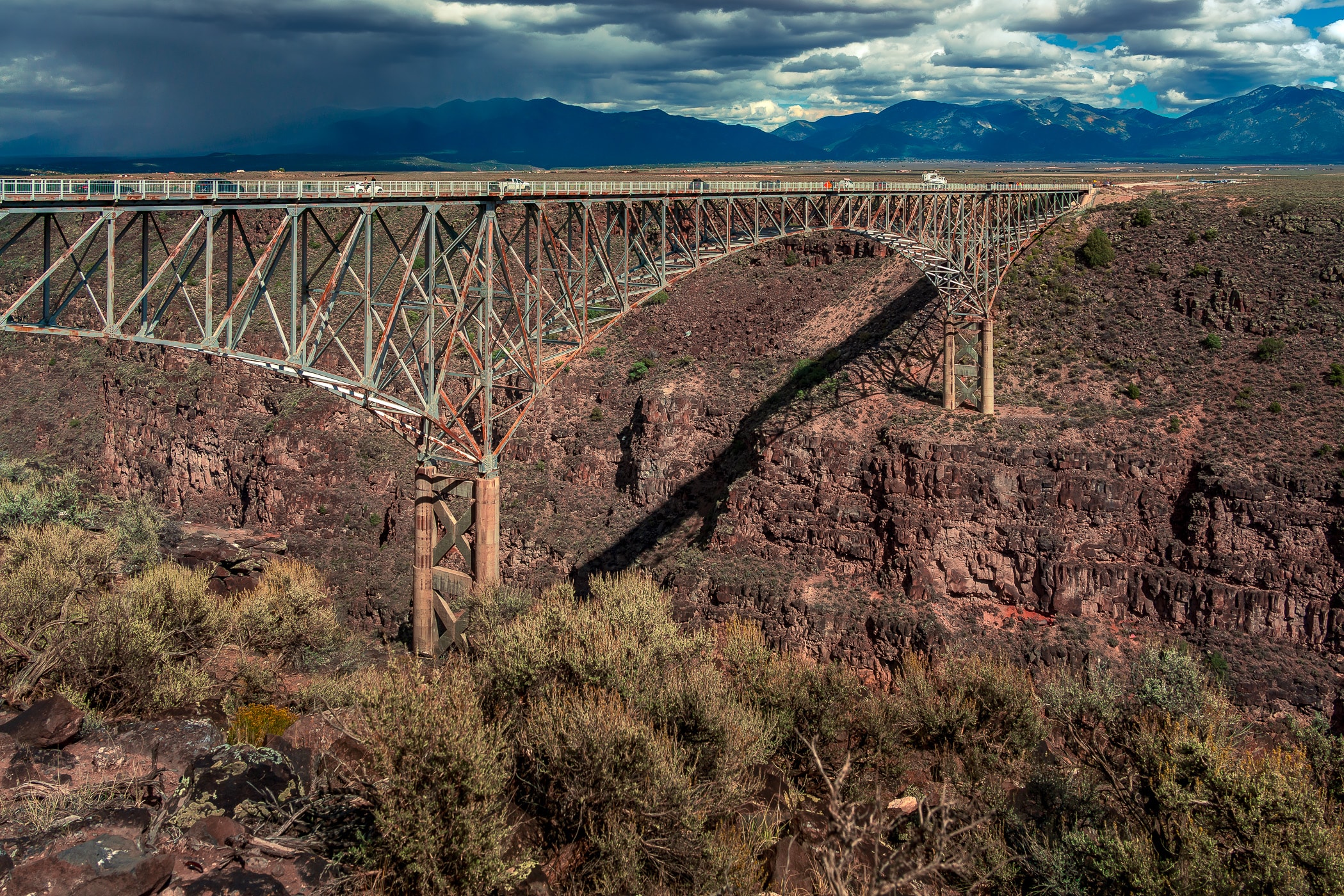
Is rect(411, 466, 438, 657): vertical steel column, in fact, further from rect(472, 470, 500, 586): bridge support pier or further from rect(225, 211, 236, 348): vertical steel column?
rect(225, 211, 236, 348): vertical steel column

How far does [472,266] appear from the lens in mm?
31906

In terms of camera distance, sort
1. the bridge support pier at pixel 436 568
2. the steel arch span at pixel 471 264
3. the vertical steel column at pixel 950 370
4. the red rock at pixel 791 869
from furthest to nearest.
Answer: the vertical steel column at pixel 950 370 < the bridge support pier at pixel 436 568 < the steel arch span at pixel 471 264 < the red rock at pixel 791 869

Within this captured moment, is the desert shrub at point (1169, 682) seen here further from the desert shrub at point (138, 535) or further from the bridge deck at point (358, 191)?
the desert shrub at point (138, 535)

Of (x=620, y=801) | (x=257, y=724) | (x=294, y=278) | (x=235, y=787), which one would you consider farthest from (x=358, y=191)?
(x=620, y=801)

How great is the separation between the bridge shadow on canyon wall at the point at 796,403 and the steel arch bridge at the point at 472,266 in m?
3.10

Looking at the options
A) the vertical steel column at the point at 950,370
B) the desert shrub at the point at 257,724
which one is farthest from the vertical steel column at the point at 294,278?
the vertical steel column at the point at 950,370

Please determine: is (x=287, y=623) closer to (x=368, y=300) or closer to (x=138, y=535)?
(x=368, y=300)

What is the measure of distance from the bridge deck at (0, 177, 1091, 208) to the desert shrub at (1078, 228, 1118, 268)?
2222cm

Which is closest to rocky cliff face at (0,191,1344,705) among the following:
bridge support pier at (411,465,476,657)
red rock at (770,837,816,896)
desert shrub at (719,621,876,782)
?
bridge support pier at (411,465,476,657)

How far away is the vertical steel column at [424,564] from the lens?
35750 mm

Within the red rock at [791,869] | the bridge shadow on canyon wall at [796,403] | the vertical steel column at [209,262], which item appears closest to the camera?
the red rock at [791,869]

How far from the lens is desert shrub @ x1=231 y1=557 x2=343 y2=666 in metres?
35.7

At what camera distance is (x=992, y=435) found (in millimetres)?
51375

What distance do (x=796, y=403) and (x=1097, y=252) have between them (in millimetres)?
24383
